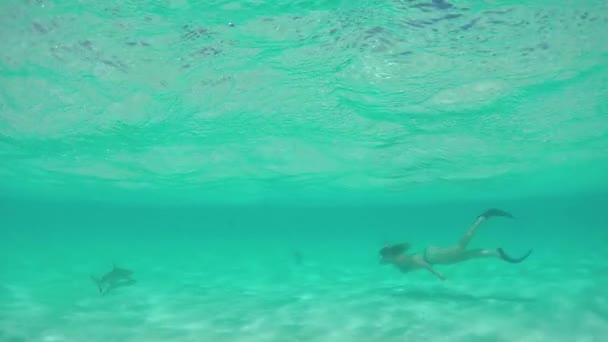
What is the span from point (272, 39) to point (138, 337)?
8.72 m

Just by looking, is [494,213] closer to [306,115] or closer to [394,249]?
[394,249]

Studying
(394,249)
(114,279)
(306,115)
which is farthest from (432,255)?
(114,279)

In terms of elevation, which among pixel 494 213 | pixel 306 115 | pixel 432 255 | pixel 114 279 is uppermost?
pixel 306 115

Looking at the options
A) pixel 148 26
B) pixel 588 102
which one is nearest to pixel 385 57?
pixel 148 26

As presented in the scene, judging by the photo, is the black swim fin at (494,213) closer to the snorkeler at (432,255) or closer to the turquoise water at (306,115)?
the snorkeler at (432,255)

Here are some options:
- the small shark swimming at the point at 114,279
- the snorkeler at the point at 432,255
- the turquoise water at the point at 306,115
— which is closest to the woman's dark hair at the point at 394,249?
the snorkeler at the point at 432,255

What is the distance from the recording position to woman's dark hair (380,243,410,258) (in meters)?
10.4

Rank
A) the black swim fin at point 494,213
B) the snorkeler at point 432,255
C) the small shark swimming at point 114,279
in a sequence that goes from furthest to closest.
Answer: the small shark swimming at point 114,279 < the snorkeler at point 432,255 < the black swim fin at point 494,213

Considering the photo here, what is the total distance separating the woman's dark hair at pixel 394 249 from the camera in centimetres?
1044

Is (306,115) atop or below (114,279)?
atop

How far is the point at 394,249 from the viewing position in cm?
1047

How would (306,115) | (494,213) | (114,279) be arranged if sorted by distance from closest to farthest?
(494,213) < (114,279) < (306,115)

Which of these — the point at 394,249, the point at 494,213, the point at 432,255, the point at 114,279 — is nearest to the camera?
the point at 494,213

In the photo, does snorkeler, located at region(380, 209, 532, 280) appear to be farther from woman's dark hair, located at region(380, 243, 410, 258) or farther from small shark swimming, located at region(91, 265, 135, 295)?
small shark swimming, located at region(91, 265, 135, 295)
